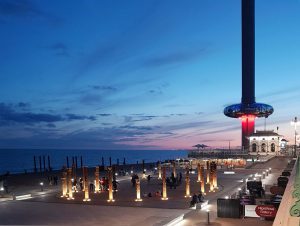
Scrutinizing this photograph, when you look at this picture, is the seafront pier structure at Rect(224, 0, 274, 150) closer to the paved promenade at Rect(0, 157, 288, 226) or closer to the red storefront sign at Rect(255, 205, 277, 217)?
the paved promenade at Rect(0, 157, 288, 226)

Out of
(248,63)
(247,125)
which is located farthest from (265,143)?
(248,63)

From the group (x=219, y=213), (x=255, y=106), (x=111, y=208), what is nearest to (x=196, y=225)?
(x=219, y=213)

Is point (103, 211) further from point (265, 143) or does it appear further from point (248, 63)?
point (248, 63)

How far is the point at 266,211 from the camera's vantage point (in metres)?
19.6

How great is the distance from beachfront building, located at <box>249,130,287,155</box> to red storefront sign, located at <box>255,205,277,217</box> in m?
76.2

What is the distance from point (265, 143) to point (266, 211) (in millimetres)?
78999

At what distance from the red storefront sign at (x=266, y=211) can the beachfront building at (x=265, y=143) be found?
250ft

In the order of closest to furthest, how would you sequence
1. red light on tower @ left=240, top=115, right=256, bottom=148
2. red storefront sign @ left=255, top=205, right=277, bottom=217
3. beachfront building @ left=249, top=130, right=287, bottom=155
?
red storefront sign @ left=255, top=205, right=277, bottom=217, beachfront building @ left=249, top=130, right=287, bottom=155, red light on tower @ left=240, top=115, right=256, bottom=148

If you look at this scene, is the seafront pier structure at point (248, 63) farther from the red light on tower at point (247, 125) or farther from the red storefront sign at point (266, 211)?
the red storefront sign at point (266, 211)

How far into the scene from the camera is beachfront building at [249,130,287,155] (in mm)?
94625

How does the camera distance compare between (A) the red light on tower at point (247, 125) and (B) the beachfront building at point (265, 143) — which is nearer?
(B) the beachfront building at point (265, 143)

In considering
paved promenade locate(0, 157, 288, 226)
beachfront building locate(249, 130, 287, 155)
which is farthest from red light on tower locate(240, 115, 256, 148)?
paved promenade locate(0, 157, 288, 226)

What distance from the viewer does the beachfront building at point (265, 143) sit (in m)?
94.6

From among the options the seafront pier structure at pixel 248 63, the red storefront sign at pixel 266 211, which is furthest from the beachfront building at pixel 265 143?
the red storefront sign at pixel 266 211
